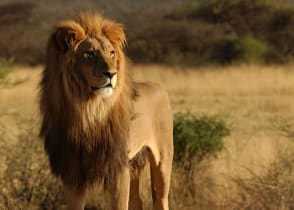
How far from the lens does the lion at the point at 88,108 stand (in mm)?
6445

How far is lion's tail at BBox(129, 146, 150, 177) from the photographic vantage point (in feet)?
24.2

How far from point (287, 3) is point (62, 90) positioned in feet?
126

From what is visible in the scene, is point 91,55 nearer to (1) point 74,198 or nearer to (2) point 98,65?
(2) point 98,65

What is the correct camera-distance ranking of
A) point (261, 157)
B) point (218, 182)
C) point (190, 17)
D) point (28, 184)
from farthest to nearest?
point (190, 17) < point (261, 157) < point (218, 182) < point (28, 184)

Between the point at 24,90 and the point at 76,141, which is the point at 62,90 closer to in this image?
the point at 76,141

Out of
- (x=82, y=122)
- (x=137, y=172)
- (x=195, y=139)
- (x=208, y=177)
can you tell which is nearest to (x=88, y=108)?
(x=82, y=122)

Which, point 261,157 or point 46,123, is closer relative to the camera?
point 46,123

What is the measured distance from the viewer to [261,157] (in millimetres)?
9812

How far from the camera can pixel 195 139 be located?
9.10 metres

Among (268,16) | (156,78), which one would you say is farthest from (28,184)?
(268,16)

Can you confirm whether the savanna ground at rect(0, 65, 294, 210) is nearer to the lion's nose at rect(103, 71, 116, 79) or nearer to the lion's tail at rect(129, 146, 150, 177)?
the lion's tail at rect(129, 146, 150, 177)

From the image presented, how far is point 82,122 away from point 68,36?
0.58 meters

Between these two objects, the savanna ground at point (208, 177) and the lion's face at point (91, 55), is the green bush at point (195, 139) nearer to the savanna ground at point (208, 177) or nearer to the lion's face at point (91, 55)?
the savanna ground at point (208, 177)

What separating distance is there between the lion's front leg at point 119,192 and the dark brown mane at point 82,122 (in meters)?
0.05
